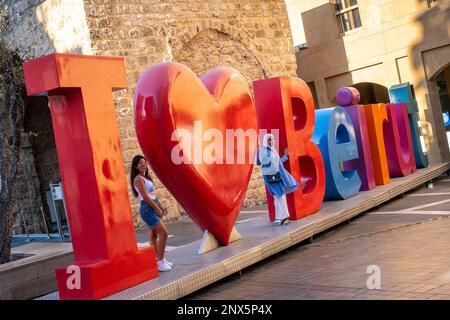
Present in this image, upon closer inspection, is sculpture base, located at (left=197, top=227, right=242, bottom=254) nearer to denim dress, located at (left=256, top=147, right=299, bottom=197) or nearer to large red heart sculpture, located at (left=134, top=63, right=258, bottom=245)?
large red heart sculpture, located at (left=134, top=63, right=258, bottom=245)

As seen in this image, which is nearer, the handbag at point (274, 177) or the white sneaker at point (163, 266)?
the white sneaker at point (163, 266)

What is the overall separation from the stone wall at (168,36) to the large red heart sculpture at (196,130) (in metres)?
4.99

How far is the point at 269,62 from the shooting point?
1608 centimetres

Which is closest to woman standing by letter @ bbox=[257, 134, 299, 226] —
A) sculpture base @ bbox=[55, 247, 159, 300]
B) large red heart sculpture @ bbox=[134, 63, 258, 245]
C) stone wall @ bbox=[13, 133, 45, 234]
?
large red heart sculpture @ bbox=[134, 63, 258, 245]

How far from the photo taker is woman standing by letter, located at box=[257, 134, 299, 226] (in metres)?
9.14

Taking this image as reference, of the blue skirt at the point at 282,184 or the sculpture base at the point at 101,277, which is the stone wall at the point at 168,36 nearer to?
the blue skirt at the point at 282,184

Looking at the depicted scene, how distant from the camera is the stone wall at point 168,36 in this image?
42.4 feet

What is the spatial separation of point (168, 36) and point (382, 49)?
6.83 metres

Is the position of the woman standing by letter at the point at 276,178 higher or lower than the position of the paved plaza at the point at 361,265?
higher

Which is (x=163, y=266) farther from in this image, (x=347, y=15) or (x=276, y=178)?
(x=347, y=15)

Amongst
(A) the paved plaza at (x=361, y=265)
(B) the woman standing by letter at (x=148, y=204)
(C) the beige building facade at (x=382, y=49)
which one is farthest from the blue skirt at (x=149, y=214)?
(C) the beige building facade at (x=382, y=49)

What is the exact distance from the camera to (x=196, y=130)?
24.5 ft

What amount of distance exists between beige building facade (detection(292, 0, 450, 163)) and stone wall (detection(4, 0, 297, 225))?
2553mm
